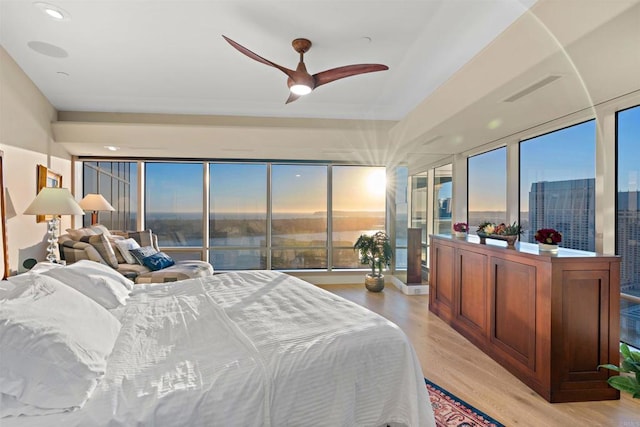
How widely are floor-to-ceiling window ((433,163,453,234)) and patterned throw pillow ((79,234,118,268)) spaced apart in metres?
4.70

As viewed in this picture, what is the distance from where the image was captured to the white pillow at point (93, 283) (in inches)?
82.0

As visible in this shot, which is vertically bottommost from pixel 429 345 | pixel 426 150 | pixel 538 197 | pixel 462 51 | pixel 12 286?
pixel 429 345

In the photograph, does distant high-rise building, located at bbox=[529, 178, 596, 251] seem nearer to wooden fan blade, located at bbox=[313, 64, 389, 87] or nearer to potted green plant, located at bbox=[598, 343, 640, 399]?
potted green plant, located at bbox=[598, 343, 640, 399]

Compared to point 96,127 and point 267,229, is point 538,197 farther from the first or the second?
point 96,127

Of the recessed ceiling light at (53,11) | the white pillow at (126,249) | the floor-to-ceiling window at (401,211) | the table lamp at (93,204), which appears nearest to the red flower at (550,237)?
the floor-to-ceiling window at (401,211)

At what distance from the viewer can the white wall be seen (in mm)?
3324

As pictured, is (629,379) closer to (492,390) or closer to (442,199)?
(492,390)

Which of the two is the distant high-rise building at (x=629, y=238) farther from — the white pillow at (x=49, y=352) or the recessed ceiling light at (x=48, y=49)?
the recessed ceiling light at (x=48, y=49)

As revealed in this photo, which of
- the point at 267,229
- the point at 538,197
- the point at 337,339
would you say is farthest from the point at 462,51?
the point at 267,229

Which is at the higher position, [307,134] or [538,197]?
[307,134]

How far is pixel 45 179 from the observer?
13.9ft

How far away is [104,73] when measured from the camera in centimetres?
366

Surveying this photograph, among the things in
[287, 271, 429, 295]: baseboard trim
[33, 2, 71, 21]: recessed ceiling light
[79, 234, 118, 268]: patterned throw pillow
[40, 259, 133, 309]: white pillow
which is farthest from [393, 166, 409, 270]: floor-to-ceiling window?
[33, 2, 71, 21]: recessed ceiling light

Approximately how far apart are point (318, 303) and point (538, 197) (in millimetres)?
2879
